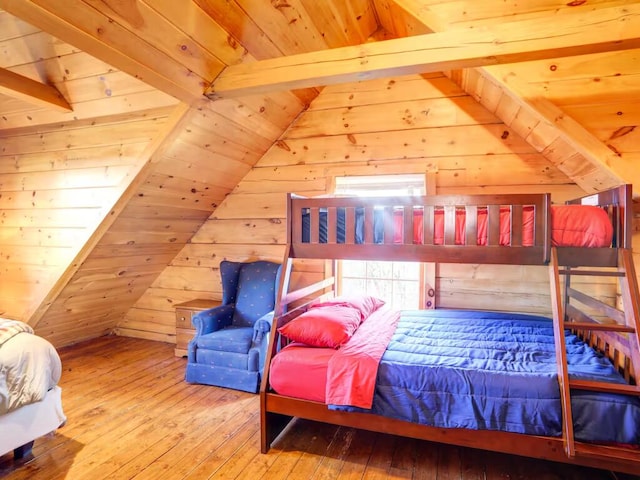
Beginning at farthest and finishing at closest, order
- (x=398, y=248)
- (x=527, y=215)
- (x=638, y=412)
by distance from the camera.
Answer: (x=398, y=248) < (x=527, y=215) < (x=638, y=412)

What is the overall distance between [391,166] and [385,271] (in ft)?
3.30

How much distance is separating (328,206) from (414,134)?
145 cm

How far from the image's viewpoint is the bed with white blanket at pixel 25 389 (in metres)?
1.84

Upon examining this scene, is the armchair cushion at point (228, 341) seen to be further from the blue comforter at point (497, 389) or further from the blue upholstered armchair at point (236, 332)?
the blue comforter at point (497, 389)

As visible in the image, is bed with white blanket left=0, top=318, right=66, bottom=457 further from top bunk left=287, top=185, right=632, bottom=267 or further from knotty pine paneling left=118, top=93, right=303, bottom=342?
top bunk left=287, top=185, right=632, bottom=267

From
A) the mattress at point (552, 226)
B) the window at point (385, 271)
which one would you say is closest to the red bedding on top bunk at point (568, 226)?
the mattress at point (552, 226)

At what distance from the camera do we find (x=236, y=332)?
3.08 metres

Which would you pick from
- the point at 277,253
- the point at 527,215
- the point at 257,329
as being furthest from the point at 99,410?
the point at 527,215

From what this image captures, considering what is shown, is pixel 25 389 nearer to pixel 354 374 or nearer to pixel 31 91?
pixel 354 374

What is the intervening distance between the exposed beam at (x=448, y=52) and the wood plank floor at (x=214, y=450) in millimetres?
2137

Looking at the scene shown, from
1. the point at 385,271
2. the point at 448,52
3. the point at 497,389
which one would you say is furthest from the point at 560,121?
the point at 385,271

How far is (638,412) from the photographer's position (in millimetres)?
1592

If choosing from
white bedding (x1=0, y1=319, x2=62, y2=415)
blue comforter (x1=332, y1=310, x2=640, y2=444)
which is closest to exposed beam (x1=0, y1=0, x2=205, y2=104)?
white bedding (x1=0, y1=319, x2=62, y2=415)

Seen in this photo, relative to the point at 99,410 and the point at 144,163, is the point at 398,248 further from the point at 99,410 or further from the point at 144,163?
the point at 99,410
